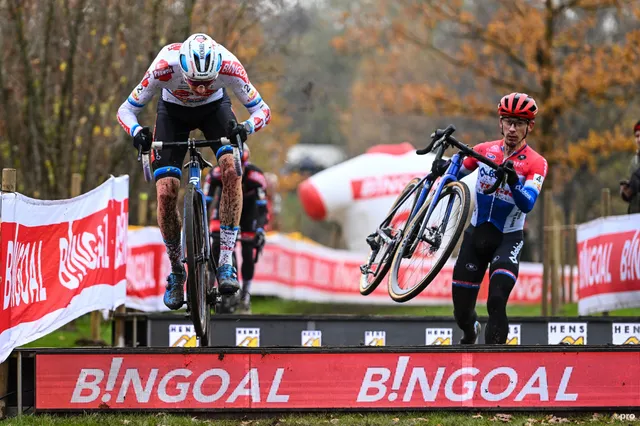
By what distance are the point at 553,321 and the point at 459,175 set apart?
129 inches

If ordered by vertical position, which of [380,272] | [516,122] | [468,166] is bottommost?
[380,272]

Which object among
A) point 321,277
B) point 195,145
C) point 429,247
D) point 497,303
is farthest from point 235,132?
point 321,277

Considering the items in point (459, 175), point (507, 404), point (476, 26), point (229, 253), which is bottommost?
point (507, 404)

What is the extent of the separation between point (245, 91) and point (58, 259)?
212 centimetres

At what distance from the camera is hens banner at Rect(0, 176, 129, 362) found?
8.36m

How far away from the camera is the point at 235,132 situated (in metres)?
8.98

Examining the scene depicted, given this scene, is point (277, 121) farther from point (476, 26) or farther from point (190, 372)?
point (190, 372)

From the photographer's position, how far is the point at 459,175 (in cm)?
954

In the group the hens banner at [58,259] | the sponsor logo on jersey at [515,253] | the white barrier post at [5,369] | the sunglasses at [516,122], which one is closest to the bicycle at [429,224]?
the sunglasses at [516,122]

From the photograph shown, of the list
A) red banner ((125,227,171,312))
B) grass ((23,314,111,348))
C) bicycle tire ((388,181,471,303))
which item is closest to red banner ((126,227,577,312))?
red banner ((125,227,171,312))

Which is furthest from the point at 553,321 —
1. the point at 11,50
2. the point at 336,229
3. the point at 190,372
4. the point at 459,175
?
the point at 336,229

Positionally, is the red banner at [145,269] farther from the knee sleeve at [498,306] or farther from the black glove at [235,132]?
the knee sleeve at [498,306]

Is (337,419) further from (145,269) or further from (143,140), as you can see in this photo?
(145,269)

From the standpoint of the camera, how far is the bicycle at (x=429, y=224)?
8.98 m
